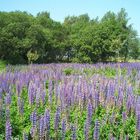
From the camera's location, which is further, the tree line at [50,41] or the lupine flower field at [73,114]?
the tree line at [50,41]

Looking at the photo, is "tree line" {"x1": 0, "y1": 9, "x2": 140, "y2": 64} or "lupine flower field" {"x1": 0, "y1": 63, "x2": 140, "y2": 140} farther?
"tree line" {"x1": 0, "y1": 9, "x2": 140, "y2": 64}

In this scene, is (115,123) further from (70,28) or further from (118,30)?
(70,28)

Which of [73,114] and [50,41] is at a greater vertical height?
[50,41]

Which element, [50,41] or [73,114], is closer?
[73,114]

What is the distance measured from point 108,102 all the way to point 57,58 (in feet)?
110

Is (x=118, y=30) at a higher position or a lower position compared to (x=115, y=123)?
higher

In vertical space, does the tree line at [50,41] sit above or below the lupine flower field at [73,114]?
above

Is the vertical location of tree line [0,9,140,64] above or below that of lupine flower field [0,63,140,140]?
above

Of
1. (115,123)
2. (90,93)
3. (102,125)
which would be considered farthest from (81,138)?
(90,93)

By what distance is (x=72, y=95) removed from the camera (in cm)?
938

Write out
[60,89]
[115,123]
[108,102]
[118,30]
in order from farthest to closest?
[118,30] < [60,89] < [108,102] < [115,123]

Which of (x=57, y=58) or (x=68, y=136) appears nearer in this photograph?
(x=68, y=136)

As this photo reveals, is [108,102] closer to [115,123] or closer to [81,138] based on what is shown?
[115,123]

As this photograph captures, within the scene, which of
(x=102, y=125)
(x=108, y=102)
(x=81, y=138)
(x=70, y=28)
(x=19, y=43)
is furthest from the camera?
(x=70, y=28)
